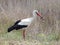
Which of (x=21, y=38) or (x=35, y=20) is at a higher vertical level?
(x=35, y=20)

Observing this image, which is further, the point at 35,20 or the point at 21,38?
the point at 35,20

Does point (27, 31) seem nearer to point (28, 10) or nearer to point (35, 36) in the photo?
point (35, 36)

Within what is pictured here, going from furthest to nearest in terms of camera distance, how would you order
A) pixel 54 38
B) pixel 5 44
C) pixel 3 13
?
pixel 3 13
pixel 54 38
pixel 5 44

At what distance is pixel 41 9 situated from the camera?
11562 mm

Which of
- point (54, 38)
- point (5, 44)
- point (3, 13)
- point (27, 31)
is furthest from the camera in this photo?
point (3, 13)

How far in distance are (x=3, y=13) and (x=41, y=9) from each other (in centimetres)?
146

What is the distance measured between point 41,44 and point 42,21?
8.60 feet

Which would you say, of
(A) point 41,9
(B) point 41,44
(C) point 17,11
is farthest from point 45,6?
(B) point 41,44

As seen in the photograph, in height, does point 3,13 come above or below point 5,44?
above

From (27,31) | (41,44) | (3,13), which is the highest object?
(3,13)

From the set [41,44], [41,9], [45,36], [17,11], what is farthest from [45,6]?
[41,44]

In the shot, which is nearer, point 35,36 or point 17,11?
point 35,36

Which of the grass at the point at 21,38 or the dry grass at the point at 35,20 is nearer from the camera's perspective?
the grass at the point at 21,38

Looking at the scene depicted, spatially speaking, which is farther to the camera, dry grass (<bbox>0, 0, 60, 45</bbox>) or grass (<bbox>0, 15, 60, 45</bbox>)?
dry grass (<bbox>0, 0, 60, 45</bbox>)
